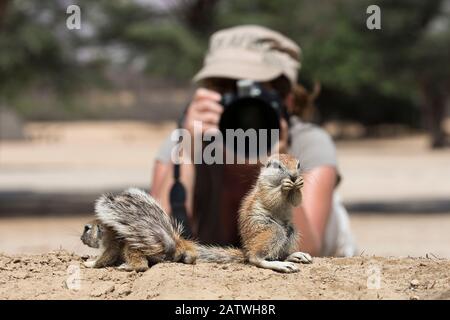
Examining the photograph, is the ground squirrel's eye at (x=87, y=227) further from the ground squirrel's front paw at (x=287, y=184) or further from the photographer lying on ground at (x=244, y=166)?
the photographer lying on ground at (x=244, y=166)

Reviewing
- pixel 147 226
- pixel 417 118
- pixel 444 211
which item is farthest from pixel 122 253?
pixel 417 118

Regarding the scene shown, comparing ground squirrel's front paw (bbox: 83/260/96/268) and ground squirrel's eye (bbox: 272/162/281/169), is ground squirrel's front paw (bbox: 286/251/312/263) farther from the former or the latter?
ground squirrel's front paw (bbox: 83/260/96/268)

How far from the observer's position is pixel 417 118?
226 feet

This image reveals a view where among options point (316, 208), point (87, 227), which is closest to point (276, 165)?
Result: point (87, 227)

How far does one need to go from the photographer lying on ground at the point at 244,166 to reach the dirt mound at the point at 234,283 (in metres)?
0.38

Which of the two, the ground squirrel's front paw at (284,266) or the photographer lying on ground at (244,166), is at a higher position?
the photographer lying on ground at (244,166)

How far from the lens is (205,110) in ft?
10.3

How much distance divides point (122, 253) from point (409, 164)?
3823 centimetres

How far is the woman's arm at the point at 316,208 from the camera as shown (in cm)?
317

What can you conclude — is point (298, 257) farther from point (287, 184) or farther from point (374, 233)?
point (374, 233)

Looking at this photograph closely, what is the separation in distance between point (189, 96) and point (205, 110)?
4552 mm

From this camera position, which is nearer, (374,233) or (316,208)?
(316,208)

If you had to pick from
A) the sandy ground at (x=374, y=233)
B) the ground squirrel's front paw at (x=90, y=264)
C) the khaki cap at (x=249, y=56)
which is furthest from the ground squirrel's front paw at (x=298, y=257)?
the sandy ground at (x=374, y=233)

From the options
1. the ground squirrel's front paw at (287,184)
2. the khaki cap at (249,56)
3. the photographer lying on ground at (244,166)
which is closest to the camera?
the ground squirrel's front paw at (287,184)
